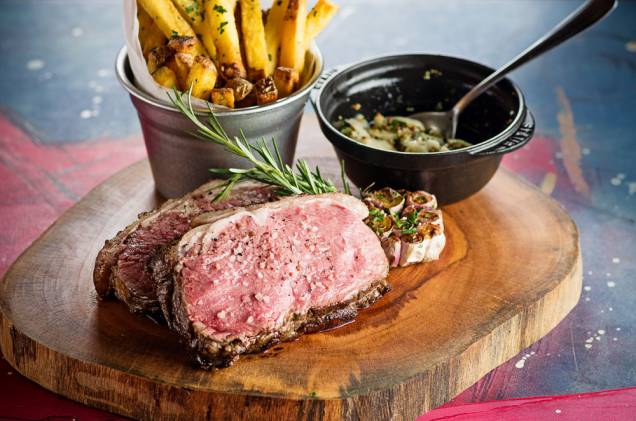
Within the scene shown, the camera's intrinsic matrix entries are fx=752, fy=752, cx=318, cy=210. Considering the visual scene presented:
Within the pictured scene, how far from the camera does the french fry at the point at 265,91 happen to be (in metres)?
2.76

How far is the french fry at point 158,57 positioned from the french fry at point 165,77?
3cm

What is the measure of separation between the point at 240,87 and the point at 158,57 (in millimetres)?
332

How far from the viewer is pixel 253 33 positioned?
279 centimetres

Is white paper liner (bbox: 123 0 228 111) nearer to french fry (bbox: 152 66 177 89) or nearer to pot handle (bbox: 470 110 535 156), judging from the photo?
french fry (bbox: 152 66 177 89)

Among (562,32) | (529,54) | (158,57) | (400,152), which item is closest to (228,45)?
(158,57)

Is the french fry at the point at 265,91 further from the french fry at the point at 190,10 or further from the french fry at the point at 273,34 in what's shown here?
the french fry at the point at 190,10

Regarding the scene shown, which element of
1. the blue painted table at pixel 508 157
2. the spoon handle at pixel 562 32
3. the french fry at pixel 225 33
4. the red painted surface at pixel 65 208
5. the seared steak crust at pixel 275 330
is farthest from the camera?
the spoon handle at pixel 562 32

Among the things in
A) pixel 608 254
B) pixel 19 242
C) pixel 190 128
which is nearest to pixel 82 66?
pixel 19 242

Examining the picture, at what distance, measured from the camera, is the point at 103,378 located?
225cm

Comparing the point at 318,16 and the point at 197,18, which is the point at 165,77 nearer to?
the point at 197,18

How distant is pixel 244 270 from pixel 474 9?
3804mm

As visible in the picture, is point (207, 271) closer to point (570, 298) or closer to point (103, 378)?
point (103, 378)

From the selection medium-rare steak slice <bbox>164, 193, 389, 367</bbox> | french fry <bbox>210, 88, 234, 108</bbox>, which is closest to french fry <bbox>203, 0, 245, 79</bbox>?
french fry <bbox>210, 88, 234, 108</bbox>

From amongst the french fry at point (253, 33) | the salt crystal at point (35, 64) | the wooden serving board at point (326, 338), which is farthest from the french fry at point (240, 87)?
the salt crystal at point (35, 64)
